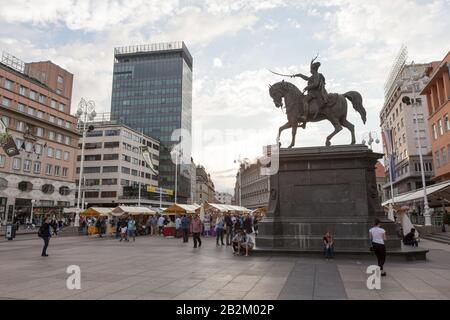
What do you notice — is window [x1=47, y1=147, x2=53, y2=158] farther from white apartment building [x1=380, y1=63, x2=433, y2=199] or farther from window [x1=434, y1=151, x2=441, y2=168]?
window [x1=434, y1=151, x2=441, y2=168]

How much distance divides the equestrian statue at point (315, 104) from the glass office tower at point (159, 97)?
9405cm

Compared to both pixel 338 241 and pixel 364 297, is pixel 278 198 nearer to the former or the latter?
pixel 338 241

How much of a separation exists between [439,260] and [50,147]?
63.8m

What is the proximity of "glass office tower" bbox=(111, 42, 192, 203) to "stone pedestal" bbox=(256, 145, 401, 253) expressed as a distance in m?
95.0

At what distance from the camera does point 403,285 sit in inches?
348

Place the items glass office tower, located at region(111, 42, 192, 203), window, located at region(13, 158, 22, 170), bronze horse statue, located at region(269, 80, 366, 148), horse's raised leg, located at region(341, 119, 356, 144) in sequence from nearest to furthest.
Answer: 1. bronze horse statue, located at region(269, 80, 366, 148)
2. horse's raised leg, located at region(341, 119, 356, 144)
3. window, located at region(13, 158, 22, 170)
4. glass office tower, located at region(111, 42, 192, 203)

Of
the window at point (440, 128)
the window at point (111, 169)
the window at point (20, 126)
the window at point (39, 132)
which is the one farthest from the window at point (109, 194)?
the window at point (440, 128)

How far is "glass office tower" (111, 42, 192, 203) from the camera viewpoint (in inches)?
4513

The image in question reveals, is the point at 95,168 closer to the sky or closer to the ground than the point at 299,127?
closer to the sky

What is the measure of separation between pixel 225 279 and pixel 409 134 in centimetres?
7213

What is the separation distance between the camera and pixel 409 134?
2793 inches

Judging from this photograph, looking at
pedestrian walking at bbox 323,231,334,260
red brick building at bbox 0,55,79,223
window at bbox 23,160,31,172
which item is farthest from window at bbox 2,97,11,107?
pedestrian walking at bbox 323,231,334,260
